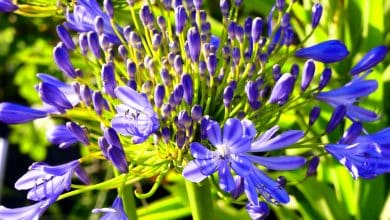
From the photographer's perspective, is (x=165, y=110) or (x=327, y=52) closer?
(x=165, y=110)

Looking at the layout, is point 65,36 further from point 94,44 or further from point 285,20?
point 285,20

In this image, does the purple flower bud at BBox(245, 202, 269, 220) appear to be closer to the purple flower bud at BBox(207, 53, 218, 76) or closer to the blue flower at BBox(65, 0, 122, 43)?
the purple flower bud at BBox(207, 53, 218, 76)

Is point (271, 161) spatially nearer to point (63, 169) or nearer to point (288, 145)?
point (288, 145)

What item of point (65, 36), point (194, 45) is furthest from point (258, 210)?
point (65, 36)

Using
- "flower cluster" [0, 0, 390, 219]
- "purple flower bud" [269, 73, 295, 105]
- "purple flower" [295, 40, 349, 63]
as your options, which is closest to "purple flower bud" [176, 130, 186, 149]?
"flower cluster" [0, 0, 390, 219]

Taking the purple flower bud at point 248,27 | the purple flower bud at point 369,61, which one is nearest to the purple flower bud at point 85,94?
the purple flower bud at point 248,27

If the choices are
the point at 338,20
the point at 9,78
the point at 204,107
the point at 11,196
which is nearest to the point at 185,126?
the point at 204,107

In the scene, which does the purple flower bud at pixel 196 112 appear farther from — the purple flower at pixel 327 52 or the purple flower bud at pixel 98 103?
the purple flower at pixel 327 52
